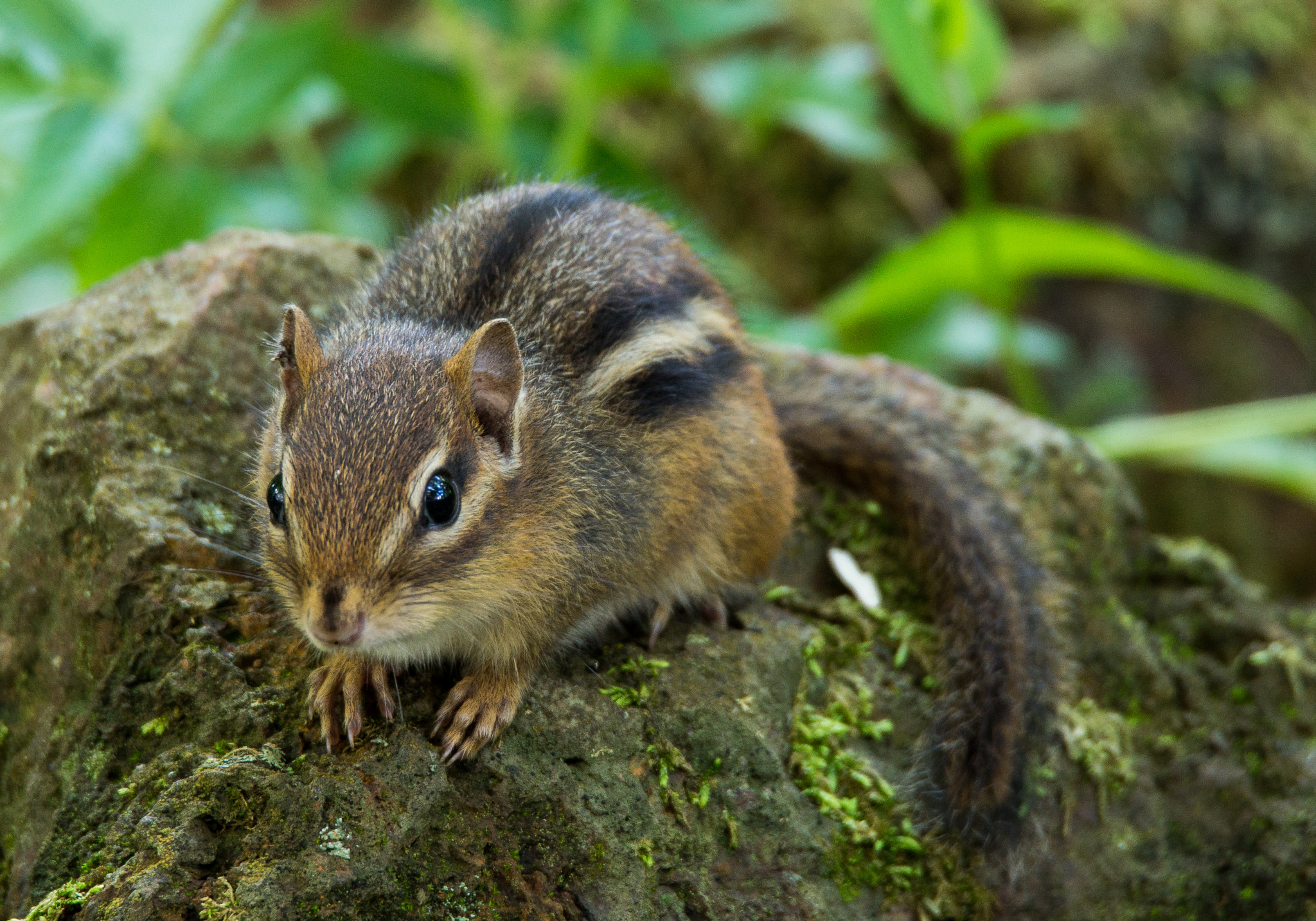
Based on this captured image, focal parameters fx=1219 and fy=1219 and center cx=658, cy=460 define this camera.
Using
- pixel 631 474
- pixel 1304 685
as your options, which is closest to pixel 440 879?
pixel 631 474

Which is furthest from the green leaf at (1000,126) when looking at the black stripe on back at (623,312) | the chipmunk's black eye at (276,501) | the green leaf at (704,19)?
the chipmunk's black eye at (276,501)

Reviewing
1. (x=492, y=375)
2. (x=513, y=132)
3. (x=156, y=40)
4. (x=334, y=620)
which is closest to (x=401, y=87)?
(x=513, y=132)

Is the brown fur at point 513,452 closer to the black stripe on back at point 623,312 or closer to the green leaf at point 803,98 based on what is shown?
the black stripe on back at point 623,312

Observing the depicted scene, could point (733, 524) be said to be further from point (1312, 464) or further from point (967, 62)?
point (1312, 464)

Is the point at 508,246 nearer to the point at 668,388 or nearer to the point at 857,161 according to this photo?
the point at 668,388

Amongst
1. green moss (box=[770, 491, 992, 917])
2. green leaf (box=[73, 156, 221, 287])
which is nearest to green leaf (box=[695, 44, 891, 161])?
green leaf (box=[73, 156, 221, 287])

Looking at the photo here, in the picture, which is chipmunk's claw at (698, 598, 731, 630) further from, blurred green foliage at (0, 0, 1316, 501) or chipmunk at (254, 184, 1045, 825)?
blurred green foliage at (0, 0, 1316, 501)
